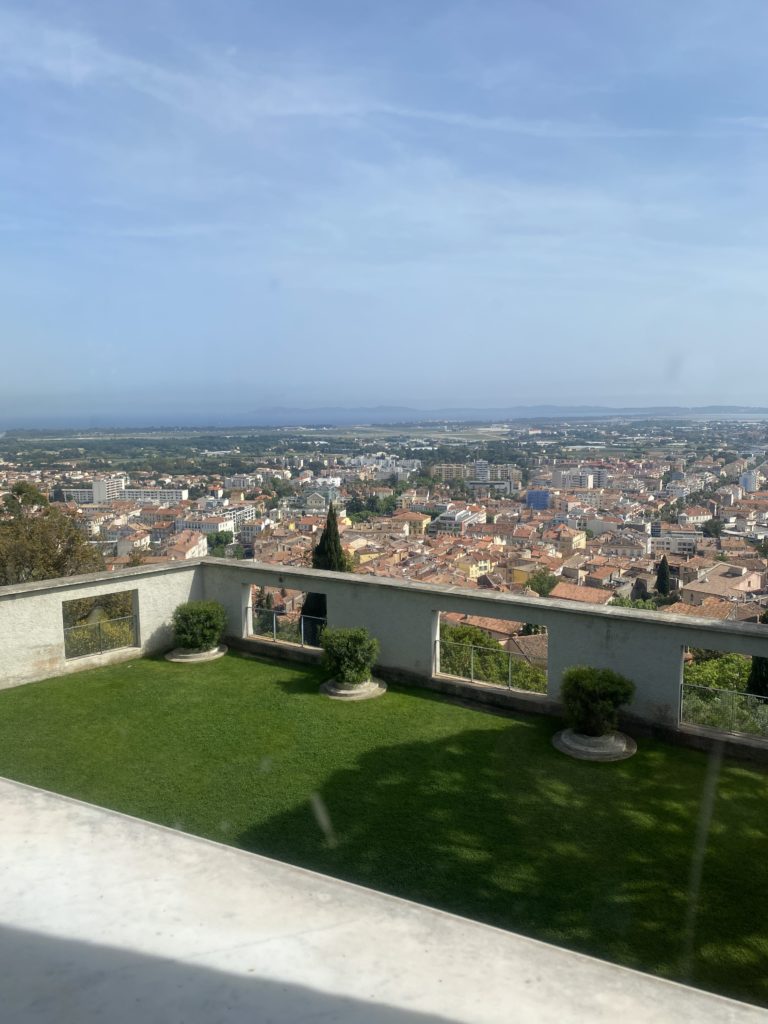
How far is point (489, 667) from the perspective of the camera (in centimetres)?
922

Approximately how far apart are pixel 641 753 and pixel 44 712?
23.3ft

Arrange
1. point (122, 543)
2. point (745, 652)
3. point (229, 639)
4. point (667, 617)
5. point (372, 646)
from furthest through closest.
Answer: point (122, 543) → point (229, 639) → point (372, 646) → point (667, 617) → point (745, 652)

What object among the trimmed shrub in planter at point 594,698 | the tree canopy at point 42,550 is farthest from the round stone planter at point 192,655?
the tree canopy at point 42,550

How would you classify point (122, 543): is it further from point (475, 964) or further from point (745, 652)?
point (475, 964)

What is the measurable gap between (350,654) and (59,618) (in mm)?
4215

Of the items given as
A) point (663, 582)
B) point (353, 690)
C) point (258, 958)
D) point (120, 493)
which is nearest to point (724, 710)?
point (353, 690)

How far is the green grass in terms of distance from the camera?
4.90m

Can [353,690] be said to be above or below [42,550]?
below

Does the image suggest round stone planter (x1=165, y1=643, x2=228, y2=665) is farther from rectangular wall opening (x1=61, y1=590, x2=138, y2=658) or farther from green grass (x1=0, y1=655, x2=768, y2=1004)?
green grass (x1=0, y1=655, x2=768, y2=1004)

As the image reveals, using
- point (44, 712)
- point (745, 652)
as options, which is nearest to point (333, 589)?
point (44, 712)

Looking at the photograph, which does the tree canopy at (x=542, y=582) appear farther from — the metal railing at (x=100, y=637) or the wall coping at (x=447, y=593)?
the metal railing at (x=100, y=637)

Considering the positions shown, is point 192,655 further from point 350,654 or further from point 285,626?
point 350,654

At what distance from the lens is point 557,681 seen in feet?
27.6

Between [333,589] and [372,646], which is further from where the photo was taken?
[333,589]
